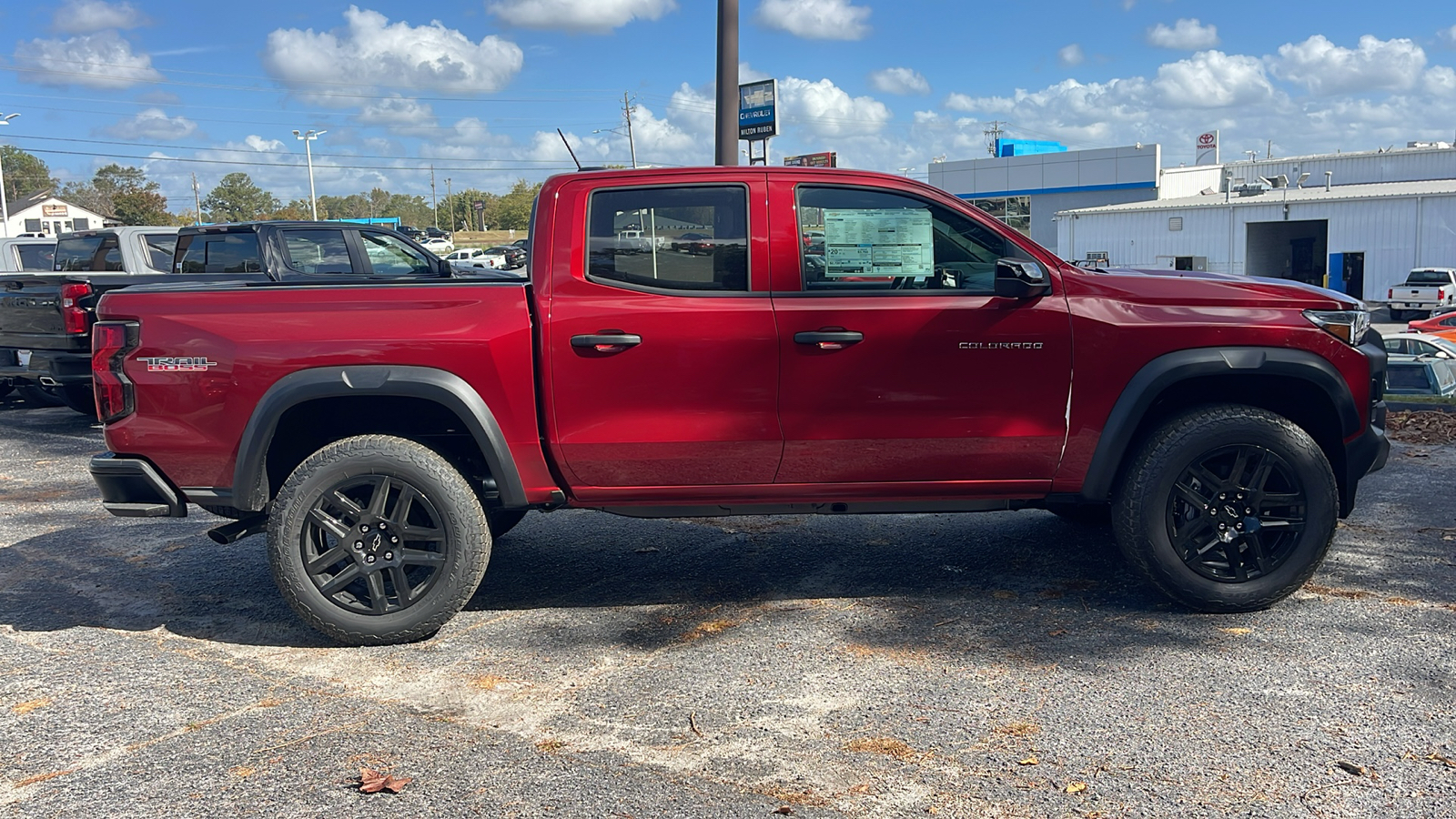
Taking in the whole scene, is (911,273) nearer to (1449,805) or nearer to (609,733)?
(609,733)

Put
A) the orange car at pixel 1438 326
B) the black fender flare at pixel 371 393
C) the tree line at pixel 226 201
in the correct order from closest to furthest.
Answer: the black fender flare at pixel 371 393 < the orange car at pixel 1438 326 < the tree line at pixel 226 201

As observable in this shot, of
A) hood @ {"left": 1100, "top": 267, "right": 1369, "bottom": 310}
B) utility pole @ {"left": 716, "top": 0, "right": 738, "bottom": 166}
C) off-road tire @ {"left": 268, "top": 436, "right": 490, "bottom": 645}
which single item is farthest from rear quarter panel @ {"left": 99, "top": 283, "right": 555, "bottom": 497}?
utility pole @ {"left": 716, "top": 0, "right": 738, "bottom": 166}

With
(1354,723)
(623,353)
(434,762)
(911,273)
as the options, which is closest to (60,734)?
(434,762)

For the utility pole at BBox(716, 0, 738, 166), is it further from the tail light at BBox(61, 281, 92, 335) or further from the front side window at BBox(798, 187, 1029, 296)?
the front side window at BBox(798, 187, 1029, 296)

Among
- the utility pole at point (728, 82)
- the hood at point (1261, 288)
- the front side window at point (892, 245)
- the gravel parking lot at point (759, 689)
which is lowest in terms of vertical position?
the gravel parking lot at point (759, 689)

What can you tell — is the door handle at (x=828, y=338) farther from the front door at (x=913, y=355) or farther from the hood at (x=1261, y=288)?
the hood at (x=1261, y=288)

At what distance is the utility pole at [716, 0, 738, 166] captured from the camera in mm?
10539

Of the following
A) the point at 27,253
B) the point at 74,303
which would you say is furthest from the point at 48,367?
the point at 27,253

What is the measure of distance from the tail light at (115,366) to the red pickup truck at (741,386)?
1 cm

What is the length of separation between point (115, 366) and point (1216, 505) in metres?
4.54

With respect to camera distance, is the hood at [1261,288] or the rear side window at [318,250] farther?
the rear side window at [318,250]

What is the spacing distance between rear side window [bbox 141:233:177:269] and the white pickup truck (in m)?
38.9

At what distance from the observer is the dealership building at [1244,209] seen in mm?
42500

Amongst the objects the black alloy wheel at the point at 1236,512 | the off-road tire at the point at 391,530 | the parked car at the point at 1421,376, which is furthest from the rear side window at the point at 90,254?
the parked car at the point at 1421,376
